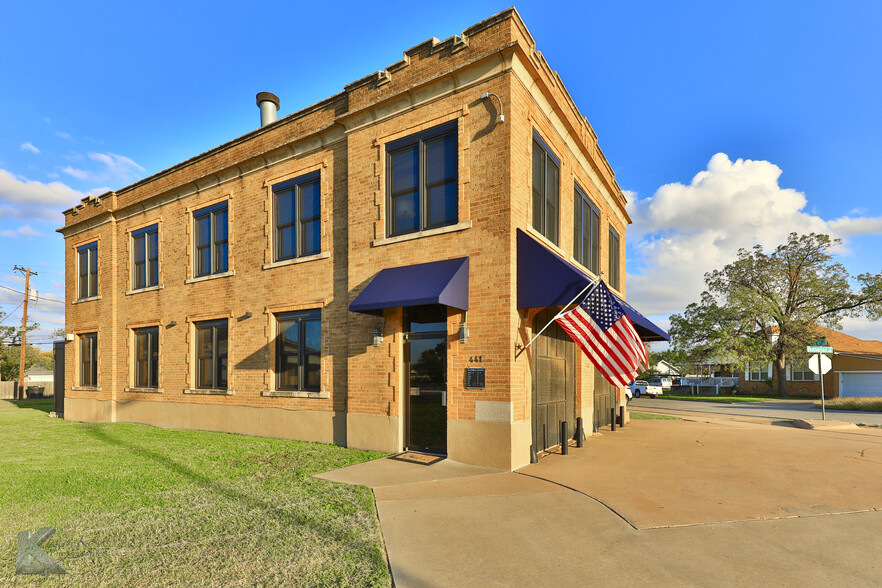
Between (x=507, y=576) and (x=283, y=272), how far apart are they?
10178 mm

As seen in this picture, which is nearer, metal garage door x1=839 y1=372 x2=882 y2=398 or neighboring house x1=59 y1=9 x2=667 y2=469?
neighboring house x1=59 y1=9 x2=667 y2=469

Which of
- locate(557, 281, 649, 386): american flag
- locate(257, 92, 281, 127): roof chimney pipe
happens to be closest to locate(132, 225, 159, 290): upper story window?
locate(257, 92, 281, 127): roof chimney pipe

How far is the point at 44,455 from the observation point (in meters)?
10.7

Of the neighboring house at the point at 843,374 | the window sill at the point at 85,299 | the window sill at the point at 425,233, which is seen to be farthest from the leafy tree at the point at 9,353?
the neighboring house at the point at 843,374

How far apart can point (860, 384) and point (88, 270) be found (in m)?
52.3

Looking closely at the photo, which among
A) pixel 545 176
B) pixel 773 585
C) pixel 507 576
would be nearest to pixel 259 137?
pixel 545 176

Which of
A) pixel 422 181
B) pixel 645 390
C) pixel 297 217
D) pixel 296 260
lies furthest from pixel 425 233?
pixel 645 390

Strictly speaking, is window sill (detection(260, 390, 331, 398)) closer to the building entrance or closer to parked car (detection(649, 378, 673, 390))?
the building entrance

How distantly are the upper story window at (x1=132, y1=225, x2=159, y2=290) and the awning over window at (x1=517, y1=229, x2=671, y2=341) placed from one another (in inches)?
543

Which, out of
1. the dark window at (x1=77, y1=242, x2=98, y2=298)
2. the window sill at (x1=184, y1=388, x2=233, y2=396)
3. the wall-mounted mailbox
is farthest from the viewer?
the dark window at (x1=77, y1=242, x2=98, y2=298)

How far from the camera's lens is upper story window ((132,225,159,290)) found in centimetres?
1727

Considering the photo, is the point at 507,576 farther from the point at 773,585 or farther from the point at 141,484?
the point at 141,484

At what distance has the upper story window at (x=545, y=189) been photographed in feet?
35.1

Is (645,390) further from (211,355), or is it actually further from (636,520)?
(636,520)
